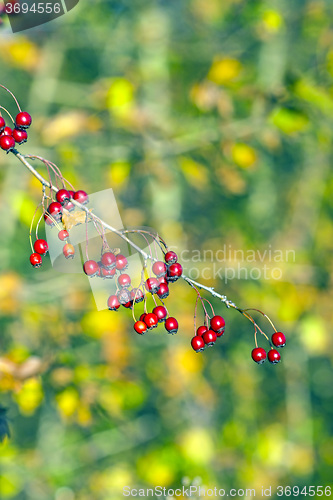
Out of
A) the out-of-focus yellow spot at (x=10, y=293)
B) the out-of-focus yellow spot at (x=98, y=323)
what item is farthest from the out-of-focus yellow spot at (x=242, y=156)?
the out-of-focus yellow spot at (x=10, y=293)

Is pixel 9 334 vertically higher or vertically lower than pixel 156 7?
lower

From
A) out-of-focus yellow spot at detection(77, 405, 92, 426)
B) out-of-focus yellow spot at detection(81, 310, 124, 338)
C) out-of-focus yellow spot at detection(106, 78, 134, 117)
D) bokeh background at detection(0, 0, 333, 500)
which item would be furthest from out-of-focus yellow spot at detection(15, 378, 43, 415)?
out-of-focus yellow spot at detection(106, 78, 134, 117)

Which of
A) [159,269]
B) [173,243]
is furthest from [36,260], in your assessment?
[173,243]

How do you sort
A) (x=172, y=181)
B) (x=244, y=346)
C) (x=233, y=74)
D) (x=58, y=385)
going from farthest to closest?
1. (x=244, y=346)
2. (x=172, y=181)
3. (x=233, y=74)
4. (x=58, y=385)

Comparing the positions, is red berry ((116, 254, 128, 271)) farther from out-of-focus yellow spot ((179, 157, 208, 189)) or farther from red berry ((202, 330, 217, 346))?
out-of-focus yellow spot ((179, 157, 208, 189))

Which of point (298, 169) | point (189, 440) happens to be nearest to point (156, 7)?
point (298, 169)

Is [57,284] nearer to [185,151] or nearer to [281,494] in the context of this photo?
[185,151]

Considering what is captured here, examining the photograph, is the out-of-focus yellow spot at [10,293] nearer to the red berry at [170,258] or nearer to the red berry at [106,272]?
the red berry at [106,272]
